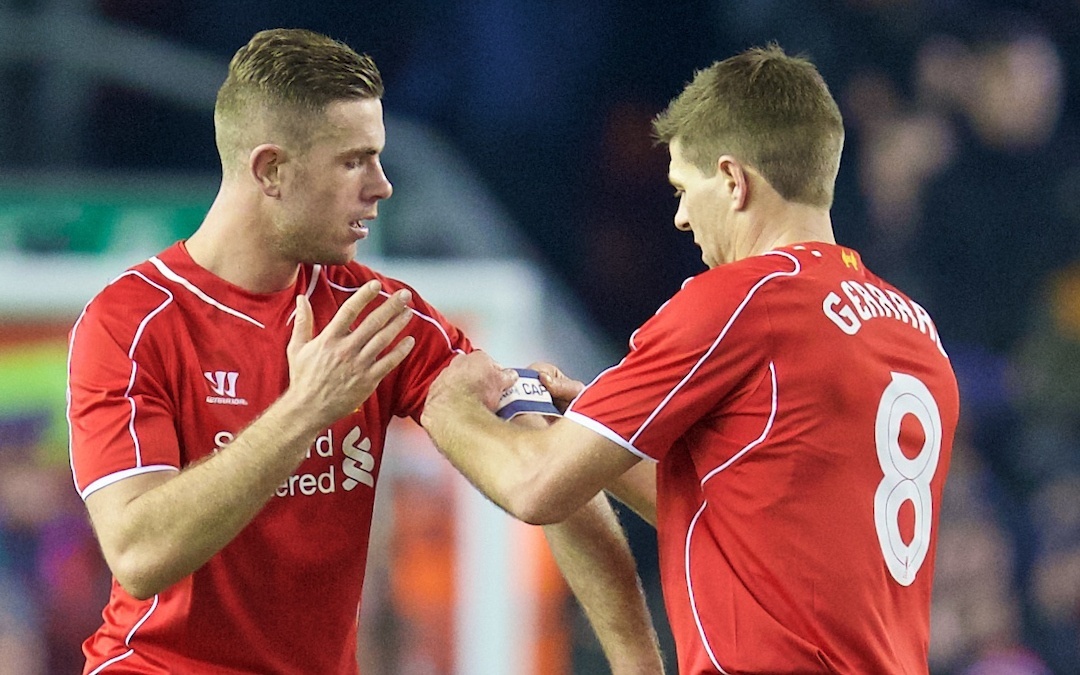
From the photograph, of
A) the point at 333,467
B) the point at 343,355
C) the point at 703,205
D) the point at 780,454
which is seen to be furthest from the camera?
the point at 333,467

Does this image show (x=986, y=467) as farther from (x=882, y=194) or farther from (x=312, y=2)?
(x=312, y=2)

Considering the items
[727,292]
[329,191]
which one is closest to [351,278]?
[329,191]

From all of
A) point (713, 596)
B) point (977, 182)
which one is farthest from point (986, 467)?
point (713, 596)

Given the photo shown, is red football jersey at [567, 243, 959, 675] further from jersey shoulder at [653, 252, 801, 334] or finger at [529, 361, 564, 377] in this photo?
finger at [529, 361, 564, 377]

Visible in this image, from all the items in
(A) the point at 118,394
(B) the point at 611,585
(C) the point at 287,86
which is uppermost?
(C) the point at 287,86

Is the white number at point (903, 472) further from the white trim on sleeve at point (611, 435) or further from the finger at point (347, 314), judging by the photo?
the finger at point (347, 314)

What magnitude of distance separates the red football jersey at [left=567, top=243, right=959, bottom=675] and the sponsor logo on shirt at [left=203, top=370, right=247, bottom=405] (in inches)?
28.3

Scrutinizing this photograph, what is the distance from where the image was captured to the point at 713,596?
2.79 metres

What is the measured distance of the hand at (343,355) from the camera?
285cm

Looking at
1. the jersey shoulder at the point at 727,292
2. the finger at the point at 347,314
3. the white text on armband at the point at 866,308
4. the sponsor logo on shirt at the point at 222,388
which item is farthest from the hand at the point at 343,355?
the white text on armband at the point at 866,308

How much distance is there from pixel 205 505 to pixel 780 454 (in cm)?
107

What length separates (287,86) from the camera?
3.15m

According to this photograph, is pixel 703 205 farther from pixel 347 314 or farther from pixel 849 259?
pixel 347 314

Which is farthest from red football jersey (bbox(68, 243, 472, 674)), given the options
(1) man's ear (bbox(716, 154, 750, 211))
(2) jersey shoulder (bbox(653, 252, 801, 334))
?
(1) man's ear (bbox(716, 154, 750, 211))
